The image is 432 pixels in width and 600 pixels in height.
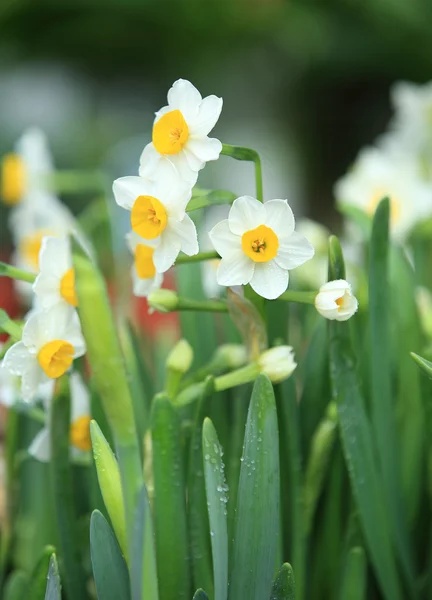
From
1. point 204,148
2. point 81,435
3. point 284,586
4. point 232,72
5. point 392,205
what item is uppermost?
point 232,72

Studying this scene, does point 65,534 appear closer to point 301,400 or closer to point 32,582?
point 32,582

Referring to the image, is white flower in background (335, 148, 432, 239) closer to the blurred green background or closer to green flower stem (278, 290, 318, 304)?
green flower stem (278, 290, 318, 304)

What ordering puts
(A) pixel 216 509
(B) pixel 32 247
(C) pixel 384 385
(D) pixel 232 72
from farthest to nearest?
1. (D) pixel 232 72
2. (B) pixel 32 247
3. (C) pixel 384 385
4. (A) pixel 216 509

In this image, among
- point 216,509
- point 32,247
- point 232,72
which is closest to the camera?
point 216,509

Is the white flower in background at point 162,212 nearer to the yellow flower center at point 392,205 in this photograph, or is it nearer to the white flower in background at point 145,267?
the white flower in background at point 145,267

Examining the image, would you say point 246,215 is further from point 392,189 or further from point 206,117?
point 392,189

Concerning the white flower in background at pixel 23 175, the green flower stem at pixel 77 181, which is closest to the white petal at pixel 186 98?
the green flower stem at pixel 77 181

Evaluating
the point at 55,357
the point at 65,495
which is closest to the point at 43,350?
the point at 55,357
